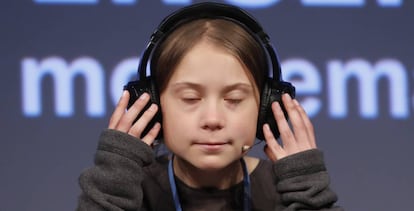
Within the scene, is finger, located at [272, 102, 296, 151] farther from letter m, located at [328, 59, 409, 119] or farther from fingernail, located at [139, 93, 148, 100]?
letter m, located at [328, 59, 409, 119]

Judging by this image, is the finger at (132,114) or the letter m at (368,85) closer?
the finger at (132,114)

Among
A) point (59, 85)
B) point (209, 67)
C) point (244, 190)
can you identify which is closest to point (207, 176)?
point (244, 190)

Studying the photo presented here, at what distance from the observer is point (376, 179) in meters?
1.54

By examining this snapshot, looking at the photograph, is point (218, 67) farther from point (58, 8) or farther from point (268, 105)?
point (58, 8)

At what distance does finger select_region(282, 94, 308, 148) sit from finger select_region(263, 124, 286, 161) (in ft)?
0.09

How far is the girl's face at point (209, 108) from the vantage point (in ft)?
2.98

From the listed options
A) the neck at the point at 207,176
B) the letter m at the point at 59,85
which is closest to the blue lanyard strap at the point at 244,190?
the neck at the point at 207,176

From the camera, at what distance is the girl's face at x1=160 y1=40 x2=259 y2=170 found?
0.91m

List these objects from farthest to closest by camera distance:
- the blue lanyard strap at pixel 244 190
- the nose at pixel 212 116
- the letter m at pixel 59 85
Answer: the letter m at pixel 59 85 < the blue lanyard strap at pixel 244 190 < the nose at pixel 212 116

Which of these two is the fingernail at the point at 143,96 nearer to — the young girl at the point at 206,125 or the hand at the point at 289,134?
the young girl at the point at 206,125

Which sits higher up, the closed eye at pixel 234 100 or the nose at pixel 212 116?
the closed eye at pixel 234 100

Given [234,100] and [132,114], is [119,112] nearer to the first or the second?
[132,114]

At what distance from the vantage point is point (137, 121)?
961 millimetres

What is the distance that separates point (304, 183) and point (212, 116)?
151mm
